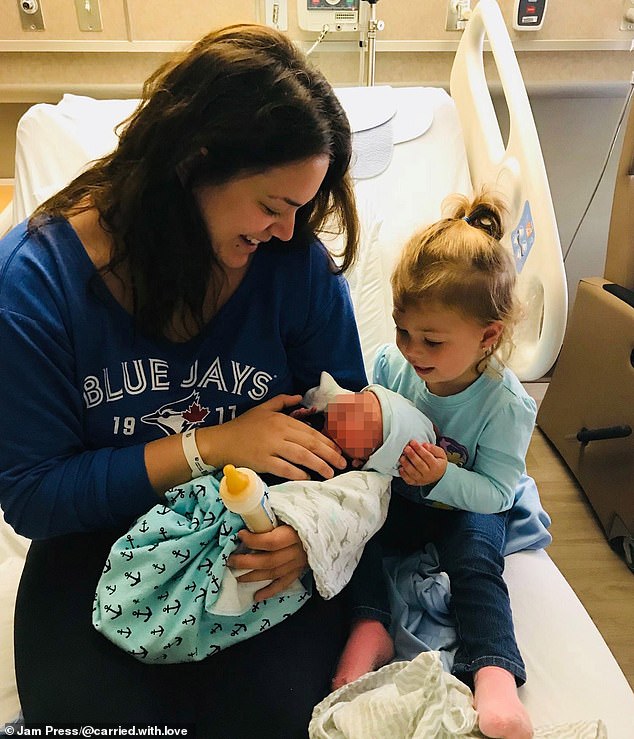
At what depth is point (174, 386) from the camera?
1211 millimetres

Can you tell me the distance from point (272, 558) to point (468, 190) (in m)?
1.45

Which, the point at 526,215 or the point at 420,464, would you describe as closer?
the point at 420,464

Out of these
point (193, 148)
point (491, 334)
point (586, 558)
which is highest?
point (193, 148)

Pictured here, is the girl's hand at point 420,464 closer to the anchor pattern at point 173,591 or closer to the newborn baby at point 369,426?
the newborn baby at point 369,426

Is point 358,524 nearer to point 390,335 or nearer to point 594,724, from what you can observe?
point 594,724

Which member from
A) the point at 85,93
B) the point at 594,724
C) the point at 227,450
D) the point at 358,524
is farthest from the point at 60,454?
the point at 85,93

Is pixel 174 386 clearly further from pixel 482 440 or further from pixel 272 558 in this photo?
pixel 482 440

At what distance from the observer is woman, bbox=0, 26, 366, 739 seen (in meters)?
1.02

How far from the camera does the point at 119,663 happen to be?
108 cm

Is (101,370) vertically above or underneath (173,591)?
above

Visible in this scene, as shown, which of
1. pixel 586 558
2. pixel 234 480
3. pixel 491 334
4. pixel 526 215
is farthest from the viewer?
pixel 586 558

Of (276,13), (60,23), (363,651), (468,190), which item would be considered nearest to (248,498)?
(363,651)

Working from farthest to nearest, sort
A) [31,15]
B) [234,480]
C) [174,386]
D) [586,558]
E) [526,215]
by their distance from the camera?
[31,15] < [586,558] < [526,215] < [174,386] < [234,480]

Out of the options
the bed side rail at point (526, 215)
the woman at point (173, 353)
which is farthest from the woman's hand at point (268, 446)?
the bed side rail at point (526, 215)
